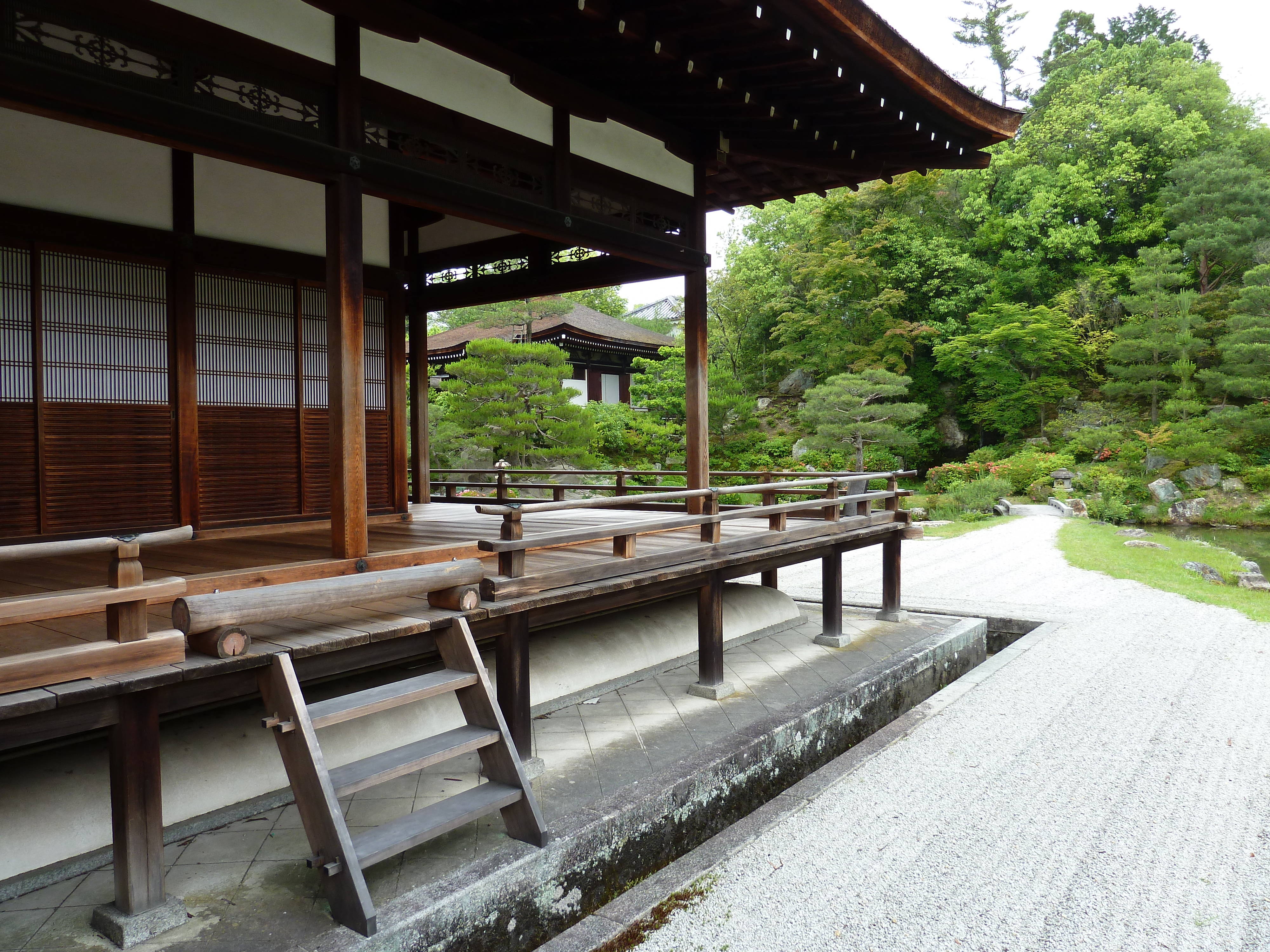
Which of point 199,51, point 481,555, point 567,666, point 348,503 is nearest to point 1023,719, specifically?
point 567,666

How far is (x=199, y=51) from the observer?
363 centimetres

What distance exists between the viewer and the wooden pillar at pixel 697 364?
666cm

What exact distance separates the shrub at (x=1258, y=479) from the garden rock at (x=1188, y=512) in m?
1.23

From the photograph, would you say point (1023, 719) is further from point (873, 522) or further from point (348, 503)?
point (348, 503)

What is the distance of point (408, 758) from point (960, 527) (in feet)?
56.9

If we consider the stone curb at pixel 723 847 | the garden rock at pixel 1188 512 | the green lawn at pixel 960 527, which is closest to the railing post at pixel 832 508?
the stone curb at pixel 723 847

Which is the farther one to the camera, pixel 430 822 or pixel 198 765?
pixel 198 765

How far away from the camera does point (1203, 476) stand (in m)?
22.1

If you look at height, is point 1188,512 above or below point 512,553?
below

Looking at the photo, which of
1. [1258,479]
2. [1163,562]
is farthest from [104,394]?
[1258,479]

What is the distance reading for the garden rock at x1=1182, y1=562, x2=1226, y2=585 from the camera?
40.9ft

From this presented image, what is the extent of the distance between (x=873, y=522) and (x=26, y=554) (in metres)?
7.05

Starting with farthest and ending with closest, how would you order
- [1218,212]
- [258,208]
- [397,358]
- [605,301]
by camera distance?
[605,301] < [1218,212] < [397,358] < [258,208]

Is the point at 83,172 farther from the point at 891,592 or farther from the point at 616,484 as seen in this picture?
the point at 891,592
